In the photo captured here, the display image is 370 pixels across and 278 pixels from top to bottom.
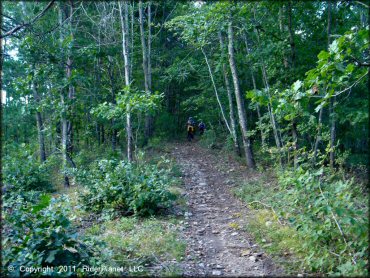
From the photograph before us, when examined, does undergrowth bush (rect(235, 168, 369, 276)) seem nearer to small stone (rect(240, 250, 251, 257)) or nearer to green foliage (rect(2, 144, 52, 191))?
small stone (rect(240, 250, 251, 257))

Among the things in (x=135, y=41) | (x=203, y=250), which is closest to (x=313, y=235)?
(x=203, y=250)

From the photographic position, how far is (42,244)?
4.35 metres

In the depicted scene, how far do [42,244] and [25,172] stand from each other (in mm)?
7897

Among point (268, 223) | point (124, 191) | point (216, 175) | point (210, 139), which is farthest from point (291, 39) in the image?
point (210, 139)

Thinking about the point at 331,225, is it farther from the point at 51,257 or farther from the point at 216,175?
the point at 216,175

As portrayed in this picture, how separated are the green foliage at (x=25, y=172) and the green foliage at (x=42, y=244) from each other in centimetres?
661

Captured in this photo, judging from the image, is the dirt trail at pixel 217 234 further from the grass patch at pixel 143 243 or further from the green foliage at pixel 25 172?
the green foliage at pixel 25 172

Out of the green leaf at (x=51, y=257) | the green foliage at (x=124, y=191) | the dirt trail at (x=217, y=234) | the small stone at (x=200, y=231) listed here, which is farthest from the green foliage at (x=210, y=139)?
the green leaf at (x=51, y=257)

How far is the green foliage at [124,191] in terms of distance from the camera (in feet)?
24.2

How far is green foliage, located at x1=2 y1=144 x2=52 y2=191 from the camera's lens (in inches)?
433

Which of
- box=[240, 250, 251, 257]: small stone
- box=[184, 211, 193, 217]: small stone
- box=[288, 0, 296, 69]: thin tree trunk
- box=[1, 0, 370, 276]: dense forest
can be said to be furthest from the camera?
A: box=[288, 0, 296, 69]: thin tree trunk

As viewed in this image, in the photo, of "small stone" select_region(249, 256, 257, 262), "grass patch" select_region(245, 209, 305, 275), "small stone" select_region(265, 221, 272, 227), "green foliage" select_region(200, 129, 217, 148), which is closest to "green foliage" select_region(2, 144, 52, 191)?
"grass patch" select_region(245, 209, 305, 275)

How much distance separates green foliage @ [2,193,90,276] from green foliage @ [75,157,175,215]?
2609 mm

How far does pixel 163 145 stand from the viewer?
61.7 ft
